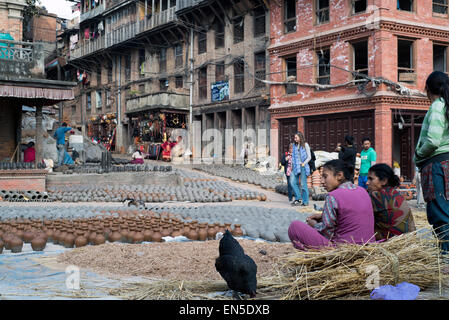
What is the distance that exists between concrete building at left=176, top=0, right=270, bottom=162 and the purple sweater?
19809 millimetres

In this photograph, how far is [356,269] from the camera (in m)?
3.35

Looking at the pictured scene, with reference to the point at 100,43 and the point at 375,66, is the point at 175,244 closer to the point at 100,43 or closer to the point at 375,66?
the point at 375,66

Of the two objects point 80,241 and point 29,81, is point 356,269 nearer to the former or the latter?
point 80,241

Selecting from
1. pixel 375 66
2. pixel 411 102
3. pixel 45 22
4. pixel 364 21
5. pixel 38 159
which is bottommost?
pixel 38 159

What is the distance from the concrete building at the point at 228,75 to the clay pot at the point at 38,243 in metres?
18.4

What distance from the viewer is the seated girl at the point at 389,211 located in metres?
4.23

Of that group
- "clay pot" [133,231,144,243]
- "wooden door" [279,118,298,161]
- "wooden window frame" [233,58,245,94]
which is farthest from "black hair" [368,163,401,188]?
"wooden window frame" [233,58,245,94]

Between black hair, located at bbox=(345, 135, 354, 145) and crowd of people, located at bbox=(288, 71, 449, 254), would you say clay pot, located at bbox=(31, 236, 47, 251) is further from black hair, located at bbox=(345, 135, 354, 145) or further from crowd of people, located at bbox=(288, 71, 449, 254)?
black hair, located at bbox=(345, 135, 354, 145)

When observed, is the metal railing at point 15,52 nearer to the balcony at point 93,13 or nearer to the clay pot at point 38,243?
the clay pot at point 38,243

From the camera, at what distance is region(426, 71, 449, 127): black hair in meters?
4.27

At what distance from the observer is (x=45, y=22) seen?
1593 inches

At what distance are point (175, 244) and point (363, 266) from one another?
10.2 ft

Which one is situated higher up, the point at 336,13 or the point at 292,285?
the point at 336,13
